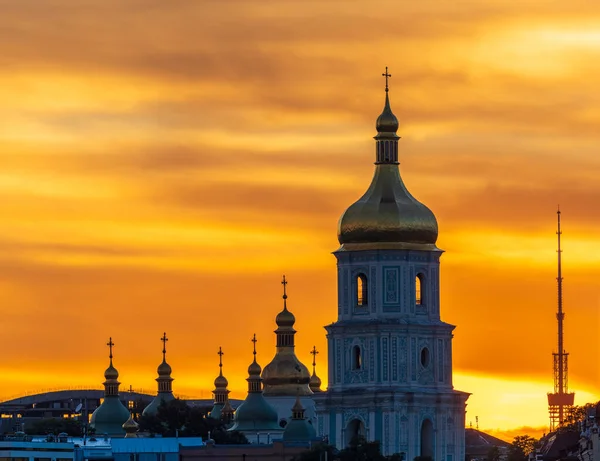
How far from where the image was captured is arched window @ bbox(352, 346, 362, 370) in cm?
16575

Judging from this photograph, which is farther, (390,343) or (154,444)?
(154,444)

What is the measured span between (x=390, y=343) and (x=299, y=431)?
1421cm

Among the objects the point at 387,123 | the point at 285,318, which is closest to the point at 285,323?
the point at 285,318

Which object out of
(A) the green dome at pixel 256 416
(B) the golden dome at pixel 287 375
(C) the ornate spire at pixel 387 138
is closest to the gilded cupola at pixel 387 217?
(C) the ornate spire at pixel 387 138

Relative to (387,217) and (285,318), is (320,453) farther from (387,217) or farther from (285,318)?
(285,318)

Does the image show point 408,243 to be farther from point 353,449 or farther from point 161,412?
point 161,412

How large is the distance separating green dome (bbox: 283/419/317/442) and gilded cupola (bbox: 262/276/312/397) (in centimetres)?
1793

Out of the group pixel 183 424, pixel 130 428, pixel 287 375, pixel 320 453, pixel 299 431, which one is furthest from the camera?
pixel 287 375

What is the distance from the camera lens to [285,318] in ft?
652

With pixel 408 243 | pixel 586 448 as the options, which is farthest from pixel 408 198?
pixel 586 448

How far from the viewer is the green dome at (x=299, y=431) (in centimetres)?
17562

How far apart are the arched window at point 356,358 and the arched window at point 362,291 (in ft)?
8.39

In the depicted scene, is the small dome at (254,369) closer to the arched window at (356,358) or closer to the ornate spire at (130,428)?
the ornate spire at (130,428)

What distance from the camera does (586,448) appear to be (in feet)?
418
